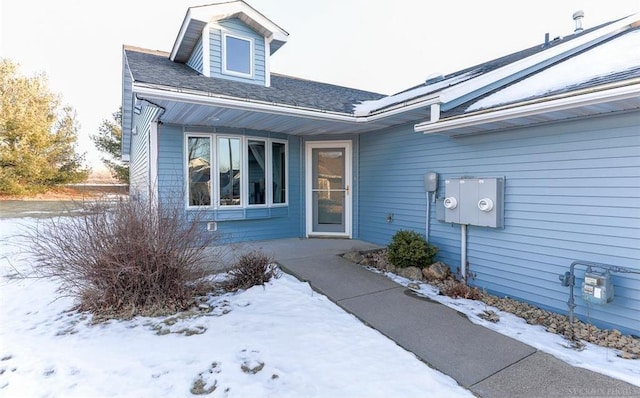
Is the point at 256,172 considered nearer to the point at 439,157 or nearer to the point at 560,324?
the point at 439,157

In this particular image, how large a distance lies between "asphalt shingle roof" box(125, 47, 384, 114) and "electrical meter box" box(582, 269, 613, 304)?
422 centimetres

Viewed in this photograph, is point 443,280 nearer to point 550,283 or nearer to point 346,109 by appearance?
point 550,283

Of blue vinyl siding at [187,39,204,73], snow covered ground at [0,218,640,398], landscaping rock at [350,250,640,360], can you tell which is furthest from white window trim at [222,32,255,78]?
landscaping rock at [350,250,640,360]

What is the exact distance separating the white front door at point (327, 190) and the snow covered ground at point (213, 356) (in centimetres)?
368

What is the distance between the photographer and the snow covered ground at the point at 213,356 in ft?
7.15

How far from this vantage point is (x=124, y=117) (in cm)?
1029

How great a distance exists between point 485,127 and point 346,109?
8.82 ft

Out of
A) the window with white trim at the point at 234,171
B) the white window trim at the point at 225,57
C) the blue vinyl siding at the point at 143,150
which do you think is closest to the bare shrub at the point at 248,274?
the blue vinyl siding at the point at 143,150

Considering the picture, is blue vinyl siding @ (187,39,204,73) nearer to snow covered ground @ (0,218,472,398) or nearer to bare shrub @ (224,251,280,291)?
bare shrub @ (224,251,280,291)

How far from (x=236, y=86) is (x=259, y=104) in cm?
147

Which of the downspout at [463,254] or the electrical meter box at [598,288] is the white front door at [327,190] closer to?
the downspout at [463,254]

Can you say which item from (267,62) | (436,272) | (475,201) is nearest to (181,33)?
(267,62)

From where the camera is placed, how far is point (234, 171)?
639cm

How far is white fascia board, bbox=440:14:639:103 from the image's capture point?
4551mm
